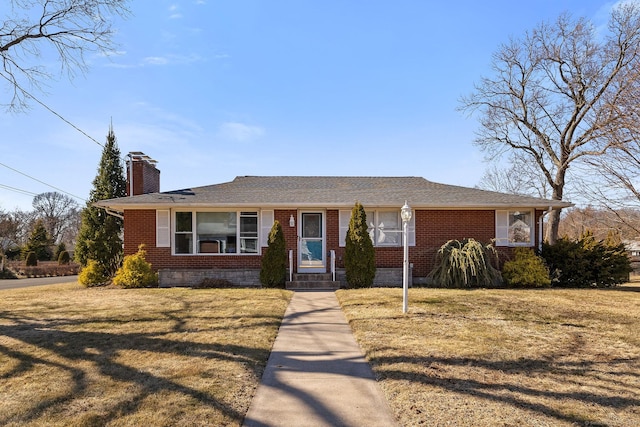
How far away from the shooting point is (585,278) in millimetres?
12984

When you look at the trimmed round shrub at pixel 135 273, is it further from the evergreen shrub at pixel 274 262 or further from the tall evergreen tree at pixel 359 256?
the tall evergreen tree at pixel 359 256

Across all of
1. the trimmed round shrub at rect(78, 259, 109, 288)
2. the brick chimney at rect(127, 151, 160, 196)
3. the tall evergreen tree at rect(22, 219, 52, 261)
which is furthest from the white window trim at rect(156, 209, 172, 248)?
the tall evergreen tree at rect(22, 219, 52, 261)

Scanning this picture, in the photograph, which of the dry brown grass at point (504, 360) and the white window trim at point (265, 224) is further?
the white window trim at point (265, 224)

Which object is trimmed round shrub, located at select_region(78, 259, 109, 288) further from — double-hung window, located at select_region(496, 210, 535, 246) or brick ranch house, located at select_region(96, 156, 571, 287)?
double-hung window, located at select_region(496, 210, 535, 246)

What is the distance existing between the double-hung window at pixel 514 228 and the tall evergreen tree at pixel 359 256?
453 centimetres

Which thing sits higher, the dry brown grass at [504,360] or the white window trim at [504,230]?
the white window trim at [504,230]

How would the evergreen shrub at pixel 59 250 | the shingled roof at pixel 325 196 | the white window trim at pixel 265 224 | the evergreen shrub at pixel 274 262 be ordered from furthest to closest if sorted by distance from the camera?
1. the evergreen shrub at pixel 59 250
2. the white window trim at pixel 265 224
3. the shingled roof at pixel 325 196
4. the evergreen shrub at pixel 274 262

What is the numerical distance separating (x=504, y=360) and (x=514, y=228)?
9712 mm

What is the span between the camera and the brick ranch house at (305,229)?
1312 cm

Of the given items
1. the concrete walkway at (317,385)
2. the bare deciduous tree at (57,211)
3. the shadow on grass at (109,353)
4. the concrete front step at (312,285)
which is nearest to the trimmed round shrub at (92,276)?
the shadow on grass at (109,353)

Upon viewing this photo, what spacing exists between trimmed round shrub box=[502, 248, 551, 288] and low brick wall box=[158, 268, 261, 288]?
779 cm

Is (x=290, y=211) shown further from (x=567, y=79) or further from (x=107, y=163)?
(x=567, y=79)

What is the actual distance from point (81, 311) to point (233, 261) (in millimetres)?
5447

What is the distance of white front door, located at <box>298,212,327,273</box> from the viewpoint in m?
13.7
